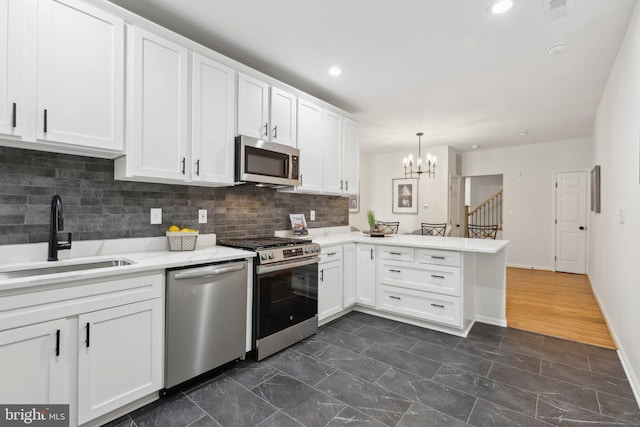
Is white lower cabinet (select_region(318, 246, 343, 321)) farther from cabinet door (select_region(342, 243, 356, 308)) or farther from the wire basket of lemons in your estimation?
the wire basket of lemons

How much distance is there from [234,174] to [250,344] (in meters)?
1.38

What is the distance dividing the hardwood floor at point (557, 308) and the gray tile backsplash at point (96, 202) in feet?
10.4

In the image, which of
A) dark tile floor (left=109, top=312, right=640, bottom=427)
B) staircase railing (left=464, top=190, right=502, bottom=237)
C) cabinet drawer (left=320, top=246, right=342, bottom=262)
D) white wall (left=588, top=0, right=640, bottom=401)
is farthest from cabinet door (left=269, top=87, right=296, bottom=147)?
staircase railing (left=464, top=190, right=502, bottom=237)

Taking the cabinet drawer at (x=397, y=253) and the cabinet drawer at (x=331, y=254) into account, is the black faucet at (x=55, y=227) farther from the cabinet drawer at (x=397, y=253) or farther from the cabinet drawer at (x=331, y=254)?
the cabinet drawer at (x=397, y=253)

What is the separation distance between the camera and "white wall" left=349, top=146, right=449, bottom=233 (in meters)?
6.56

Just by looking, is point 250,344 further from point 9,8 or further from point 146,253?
point 9,8

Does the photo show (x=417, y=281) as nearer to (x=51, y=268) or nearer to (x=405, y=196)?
(x=51, y=268)

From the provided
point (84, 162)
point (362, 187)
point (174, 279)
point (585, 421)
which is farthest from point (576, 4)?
point (362, 187)

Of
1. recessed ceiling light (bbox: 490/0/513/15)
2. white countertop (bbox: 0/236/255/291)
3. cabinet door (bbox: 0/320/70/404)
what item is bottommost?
cabinet door (bbox: 0/320/70/404)

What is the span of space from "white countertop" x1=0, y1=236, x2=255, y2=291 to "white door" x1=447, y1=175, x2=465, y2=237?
5.45 meters

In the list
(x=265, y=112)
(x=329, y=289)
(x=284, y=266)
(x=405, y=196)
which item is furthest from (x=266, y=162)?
(x=405, y=196)

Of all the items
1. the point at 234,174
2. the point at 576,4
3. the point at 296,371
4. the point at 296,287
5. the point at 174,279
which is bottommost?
the point at 296,371

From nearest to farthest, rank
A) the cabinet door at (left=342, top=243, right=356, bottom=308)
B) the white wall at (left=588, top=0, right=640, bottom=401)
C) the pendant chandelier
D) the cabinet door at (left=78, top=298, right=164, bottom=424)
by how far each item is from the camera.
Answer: the cabinet door at (left=78, top=298, right=164, bottom=424) → the white wall at (left=588, top=0, right=640, bottom=401) → the cabinet door at (left=342, top=243, right=356, bottom=308) → the pendant chandelier

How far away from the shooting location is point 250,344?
239cm
